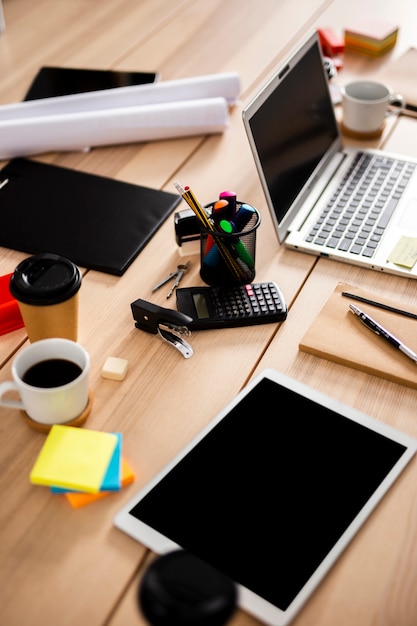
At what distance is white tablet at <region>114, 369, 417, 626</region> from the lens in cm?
83

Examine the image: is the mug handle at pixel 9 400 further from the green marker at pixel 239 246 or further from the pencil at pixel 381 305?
the pencil at pixel 381 305

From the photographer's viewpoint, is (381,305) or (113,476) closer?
(113,476)

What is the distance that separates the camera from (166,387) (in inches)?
41.4

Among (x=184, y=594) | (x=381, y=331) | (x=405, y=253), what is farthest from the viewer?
(x=405, y=253)

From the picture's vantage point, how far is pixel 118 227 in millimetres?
1348

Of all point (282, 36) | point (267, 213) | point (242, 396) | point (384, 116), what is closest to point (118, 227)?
point (267, 213)

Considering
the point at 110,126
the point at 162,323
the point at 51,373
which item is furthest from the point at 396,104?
the point at 51,373

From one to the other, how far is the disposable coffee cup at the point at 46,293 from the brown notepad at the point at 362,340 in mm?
372

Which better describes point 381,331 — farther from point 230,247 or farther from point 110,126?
point 110,126

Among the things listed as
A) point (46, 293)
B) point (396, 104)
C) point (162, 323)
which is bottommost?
point (396, 104)

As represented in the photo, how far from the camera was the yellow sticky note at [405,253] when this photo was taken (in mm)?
1245

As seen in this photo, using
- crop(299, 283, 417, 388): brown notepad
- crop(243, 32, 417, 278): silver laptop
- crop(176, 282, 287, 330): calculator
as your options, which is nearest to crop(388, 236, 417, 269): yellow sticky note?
crop(243, 32, 417, 278): silver laptop

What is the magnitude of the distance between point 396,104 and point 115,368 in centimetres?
107

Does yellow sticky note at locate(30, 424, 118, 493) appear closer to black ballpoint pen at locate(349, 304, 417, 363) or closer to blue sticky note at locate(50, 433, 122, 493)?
blue sticky note at locate(50, 433, 122, 493)
